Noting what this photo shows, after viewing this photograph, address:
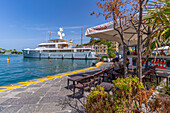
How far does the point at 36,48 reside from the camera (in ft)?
142

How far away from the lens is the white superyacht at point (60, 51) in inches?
1484

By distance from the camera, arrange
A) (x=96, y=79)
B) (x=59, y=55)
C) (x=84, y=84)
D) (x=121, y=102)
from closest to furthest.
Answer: (x=121, y=102) → (x=84, y=84) → (x=96, y=79) → (x=59, y=55)

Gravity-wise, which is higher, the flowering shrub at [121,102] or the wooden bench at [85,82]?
the flowering shrub at [121,102]

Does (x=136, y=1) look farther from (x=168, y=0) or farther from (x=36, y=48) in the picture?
(x=36, y=48)

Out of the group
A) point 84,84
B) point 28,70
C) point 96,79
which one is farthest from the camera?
point 28,70

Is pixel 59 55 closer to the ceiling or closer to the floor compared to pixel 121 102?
closer to the ceiling

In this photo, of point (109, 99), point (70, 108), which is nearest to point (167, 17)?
point (109, 99)

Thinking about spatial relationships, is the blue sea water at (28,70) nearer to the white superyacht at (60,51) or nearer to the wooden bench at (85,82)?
the wooden bench at (85,82)

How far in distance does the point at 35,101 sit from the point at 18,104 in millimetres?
433

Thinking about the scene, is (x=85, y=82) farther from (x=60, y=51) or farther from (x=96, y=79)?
(x=60, y=51)

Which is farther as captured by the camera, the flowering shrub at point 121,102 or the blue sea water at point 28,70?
the blue sea water at point 28,70

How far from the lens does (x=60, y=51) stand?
4084cm

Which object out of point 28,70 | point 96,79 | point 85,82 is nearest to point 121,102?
point 85,82

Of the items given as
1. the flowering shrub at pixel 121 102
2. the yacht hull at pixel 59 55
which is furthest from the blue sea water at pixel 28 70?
the yacht hull at pixel 59 55
